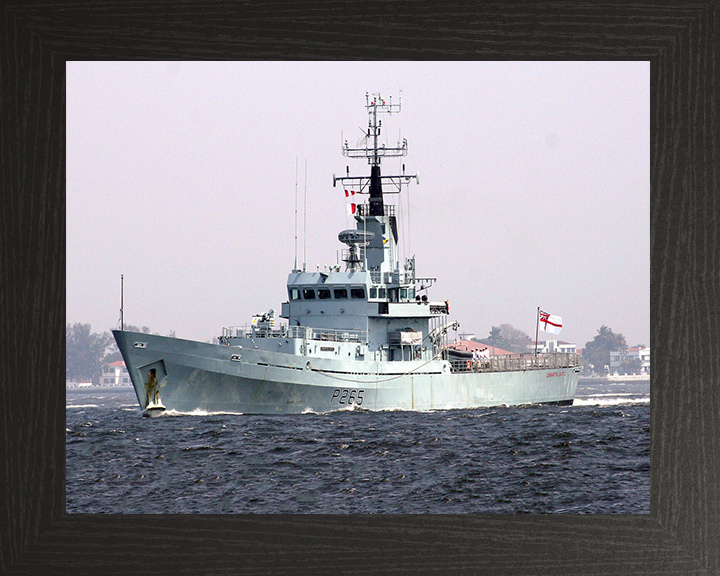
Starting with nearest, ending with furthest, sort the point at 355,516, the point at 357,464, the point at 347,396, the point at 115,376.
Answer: the point at 355,516
the point at 357,464
the point at 347,396
the point at 115,376

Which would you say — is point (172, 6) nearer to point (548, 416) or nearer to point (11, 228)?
point (11, 228)

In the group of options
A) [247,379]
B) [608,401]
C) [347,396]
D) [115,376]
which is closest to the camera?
[247,379]

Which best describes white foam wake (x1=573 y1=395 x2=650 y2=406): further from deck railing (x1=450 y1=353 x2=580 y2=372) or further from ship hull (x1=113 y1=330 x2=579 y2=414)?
ship hull (x1=113 y1=330 x2=579 y2=414)

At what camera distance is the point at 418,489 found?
8781 mm

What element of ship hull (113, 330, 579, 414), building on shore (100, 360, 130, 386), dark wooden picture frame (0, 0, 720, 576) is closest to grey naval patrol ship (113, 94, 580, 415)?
ship hull (113, 330, 579, 414)

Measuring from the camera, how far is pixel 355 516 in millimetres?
3650

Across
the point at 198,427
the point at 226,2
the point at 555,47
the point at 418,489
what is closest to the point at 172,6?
the point at 226,2

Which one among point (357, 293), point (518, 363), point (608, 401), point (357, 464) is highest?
point (357, 293)

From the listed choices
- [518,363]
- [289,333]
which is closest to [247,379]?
[289,333]

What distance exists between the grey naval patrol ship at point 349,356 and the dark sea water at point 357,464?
0.49 m

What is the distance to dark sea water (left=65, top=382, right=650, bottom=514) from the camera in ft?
26.2

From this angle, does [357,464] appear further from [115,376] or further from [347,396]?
[115,376]

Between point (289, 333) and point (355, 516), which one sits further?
point (289, 333)

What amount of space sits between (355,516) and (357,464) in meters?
7.27
